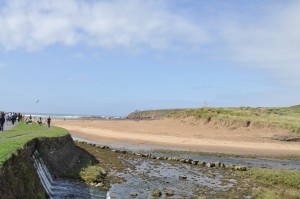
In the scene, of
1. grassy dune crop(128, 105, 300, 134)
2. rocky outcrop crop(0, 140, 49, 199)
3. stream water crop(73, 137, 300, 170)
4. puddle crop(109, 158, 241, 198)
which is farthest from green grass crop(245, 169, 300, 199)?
grassy dune crop(128, 105, 300, 134)

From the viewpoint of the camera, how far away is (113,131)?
66.4m

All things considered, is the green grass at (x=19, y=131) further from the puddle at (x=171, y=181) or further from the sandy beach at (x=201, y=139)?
the sandy beach at (x=201, y=139)

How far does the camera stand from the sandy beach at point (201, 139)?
48.8 metres

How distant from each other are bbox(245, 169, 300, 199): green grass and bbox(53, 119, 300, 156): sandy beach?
1695 cm

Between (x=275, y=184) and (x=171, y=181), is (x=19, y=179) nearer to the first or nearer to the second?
(x=171, y=181)

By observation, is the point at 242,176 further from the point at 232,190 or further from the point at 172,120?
the point at 172,120

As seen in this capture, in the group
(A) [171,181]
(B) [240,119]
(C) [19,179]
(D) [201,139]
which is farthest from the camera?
(B) [240,119]

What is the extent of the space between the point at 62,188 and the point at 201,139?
35.3 meters

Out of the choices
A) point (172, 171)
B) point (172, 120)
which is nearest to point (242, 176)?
point (172, 171)

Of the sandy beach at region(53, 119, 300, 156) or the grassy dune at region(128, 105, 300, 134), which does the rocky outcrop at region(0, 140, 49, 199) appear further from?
the grassy dune at region(128, 105, 300, 134)

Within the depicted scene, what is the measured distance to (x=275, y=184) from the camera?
27.2 m

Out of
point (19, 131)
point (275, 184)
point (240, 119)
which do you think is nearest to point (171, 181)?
point (275, 184)

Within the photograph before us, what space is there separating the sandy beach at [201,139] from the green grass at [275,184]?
667 inches

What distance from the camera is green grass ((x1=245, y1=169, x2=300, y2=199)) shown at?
2278cm
